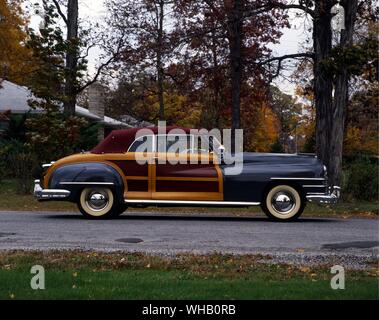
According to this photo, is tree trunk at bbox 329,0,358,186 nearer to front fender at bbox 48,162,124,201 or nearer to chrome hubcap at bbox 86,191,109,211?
front fender at bbox 48,162,124,201

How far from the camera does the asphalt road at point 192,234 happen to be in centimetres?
1026

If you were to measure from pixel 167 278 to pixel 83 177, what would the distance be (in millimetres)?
6899

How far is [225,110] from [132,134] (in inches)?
715

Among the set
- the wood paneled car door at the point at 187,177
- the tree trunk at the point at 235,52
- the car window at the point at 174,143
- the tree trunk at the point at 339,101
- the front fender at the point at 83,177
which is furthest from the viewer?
the tree trunk at the point at 235,52

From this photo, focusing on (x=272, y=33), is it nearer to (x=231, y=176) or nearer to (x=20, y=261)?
(x=231, y=176)

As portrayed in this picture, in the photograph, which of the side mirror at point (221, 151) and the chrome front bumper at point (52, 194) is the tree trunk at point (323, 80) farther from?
the chrome front bumper at point (52, 194)

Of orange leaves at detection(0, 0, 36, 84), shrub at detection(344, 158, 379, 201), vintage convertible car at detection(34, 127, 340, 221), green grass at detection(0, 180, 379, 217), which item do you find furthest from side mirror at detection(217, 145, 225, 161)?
orange leaves at detection(0, 0, 36, 84)

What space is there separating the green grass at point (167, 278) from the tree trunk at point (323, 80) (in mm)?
12299

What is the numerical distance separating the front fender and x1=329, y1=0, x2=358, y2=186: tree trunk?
8514 mm

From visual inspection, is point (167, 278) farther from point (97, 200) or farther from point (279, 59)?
point (279, 59)

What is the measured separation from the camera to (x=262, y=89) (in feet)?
82.3

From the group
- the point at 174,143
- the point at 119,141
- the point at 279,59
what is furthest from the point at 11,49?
the point at 174,143

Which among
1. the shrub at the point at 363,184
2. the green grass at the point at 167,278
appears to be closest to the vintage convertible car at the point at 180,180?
the green grass at the point at 167,278
